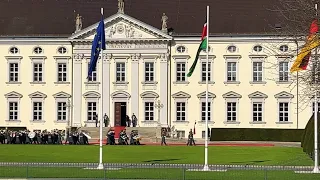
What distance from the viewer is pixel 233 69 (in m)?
77.6

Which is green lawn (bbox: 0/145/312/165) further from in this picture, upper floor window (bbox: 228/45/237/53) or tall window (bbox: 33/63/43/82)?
tall window (bbox: 33/63/43/82)

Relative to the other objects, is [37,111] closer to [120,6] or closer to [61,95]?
[61,95]

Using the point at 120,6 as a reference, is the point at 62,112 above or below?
below

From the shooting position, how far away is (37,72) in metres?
79.9

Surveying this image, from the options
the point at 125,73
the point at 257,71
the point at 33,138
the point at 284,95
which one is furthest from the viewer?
the point at 125,73

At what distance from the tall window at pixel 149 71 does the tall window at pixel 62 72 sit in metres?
7.78

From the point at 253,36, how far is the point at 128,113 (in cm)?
1377

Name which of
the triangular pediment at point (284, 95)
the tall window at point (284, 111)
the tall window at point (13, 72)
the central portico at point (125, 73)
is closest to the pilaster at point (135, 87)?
the central portico at point (125, 73)

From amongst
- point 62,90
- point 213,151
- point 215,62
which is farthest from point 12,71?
point 213,151

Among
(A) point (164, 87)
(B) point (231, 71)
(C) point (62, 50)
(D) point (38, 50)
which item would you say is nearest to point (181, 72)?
(A) point (164, 87)

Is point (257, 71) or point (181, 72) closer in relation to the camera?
point (257, 71)

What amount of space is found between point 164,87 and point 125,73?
12.9ft

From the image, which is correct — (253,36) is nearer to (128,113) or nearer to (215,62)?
(215,62)

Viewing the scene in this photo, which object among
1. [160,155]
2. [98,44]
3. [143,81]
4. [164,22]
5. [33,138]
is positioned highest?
[164,22]
